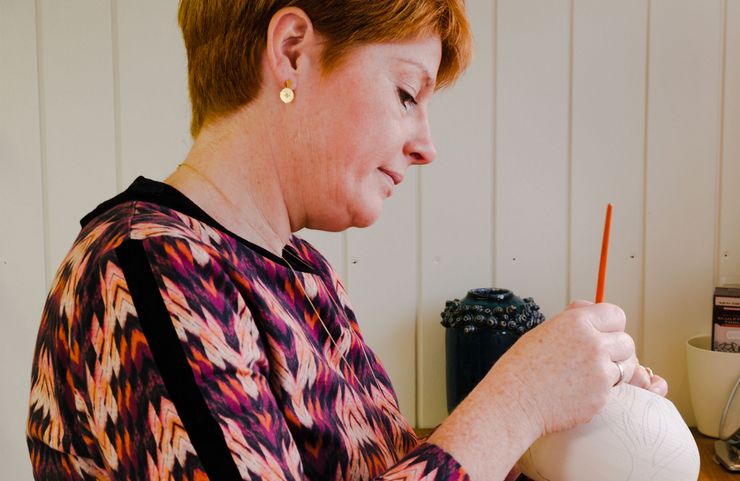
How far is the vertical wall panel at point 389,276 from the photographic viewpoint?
54.4 inches

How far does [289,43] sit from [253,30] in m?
0.04

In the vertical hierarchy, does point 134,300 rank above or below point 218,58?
below

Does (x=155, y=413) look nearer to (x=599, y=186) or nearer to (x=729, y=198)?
(x=599, y=186)

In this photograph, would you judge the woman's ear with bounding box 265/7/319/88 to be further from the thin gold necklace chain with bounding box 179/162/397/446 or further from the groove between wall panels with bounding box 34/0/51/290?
the groove between wall panels with bounding box 34/0/51/290

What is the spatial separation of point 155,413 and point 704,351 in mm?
1210

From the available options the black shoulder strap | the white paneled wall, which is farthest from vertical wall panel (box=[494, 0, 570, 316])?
the black shoulder strap

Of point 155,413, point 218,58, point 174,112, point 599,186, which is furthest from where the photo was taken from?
point 599,186

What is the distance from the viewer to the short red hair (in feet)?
2.03

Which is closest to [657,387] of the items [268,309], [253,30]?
[268,309]

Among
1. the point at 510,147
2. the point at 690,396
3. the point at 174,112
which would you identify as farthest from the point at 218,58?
the point at 690,396

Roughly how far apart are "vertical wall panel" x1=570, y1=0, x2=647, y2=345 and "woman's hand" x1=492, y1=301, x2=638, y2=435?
0.79 meters

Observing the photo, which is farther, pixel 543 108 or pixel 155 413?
pixel 543 108

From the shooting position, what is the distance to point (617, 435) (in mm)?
660

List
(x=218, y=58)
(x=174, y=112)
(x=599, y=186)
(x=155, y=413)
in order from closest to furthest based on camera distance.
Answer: (x=155, y=413) < (x=218, y=58) < (x=174, y=112) < (x=599, y=186)
